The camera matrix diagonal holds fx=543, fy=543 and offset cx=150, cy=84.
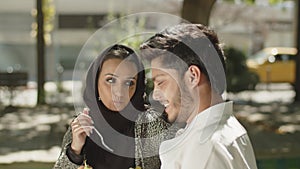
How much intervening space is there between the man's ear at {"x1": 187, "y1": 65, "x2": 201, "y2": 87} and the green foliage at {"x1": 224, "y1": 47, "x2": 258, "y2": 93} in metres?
12.7

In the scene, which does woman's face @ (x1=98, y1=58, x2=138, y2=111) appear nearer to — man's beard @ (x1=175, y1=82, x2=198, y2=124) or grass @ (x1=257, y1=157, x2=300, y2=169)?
man's beard @ (x1=175, y1=82, x2=198, y2=124)

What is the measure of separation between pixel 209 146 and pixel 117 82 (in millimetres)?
594

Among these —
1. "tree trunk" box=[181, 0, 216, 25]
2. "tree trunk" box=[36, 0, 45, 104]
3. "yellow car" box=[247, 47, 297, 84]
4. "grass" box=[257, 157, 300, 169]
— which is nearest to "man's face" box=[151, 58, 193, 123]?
Answer: "grass" box=[257, 157, 300, 169]

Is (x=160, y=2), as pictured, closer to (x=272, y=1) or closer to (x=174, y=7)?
(x=174, y=7)

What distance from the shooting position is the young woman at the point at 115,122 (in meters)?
2.07

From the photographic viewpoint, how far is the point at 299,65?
15000mm

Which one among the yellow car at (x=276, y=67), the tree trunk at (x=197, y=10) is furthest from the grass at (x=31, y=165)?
the yellow car at (x=276, y=67)

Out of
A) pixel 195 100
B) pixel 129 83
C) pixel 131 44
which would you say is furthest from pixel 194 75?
pixel 131 44

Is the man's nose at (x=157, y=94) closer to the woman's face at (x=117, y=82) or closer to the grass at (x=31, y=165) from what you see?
the woman's face at (x=117, y=82)

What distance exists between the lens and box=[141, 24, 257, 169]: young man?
1586 mm

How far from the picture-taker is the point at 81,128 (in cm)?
205

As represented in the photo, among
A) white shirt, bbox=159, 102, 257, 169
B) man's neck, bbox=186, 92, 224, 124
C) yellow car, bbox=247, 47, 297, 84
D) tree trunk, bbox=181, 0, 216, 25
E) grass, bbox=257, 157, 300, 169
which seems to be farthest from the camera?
yellow car, bbox=247, 47, 297, 84

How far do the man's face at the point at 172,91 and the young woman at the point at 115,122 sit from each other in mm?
280

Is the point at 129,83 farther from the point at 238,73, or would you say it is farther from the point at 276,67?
the point at 276,67
